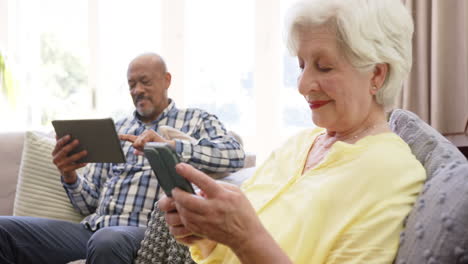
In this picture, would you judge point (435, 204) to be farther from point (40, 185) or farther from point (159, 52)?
point (159, 52)

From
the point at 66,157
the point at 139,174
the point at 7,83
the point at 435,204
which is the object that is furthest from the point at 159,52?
the point at 435,204

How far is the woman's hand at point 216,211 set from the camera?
0.75 metres

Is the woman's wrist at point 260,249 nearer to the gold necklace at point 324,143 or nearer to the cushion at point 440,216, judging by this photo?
the cushion at point 440,216

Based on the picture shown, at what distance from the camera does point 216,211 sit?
2.48ft

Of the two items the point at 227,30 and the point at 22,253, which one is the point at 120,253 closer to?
the point at 22,253

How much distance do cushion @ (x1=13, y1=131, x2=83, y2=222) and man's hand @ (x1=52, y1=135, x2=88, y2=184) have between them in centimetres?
14

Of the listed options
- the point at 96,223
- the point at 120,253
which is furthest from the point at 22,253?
the point at 120,253

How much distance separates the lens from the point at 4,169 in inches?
91.8

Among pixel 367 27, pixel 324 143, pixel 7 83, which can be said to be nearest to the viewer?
pixel 367 27

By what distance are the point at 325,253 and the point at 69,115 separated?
355 centimetres

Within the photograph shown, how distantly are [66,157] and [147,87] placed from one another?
0.61 m

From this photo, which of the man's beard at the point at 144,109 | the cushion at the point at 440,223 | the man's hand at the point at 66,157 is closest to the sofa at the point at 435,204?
the cushion at the point at 440,223

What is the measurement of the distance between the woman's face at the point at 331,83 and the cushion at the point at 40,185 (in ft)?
5.10

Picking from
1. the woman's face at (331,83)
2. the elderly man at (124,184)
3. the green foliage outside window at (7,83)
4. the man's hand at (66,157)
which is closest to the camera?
the woman's face at (331,83)
